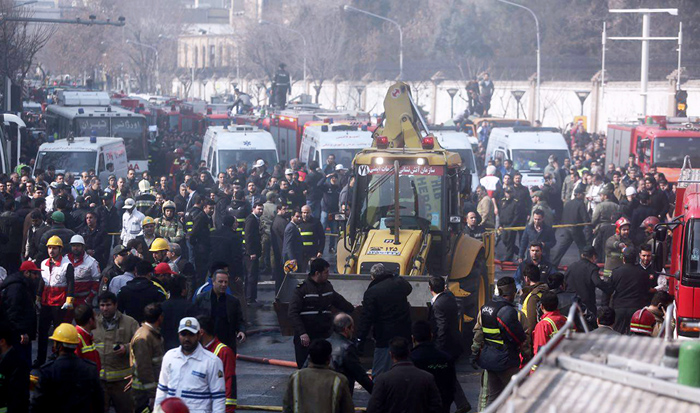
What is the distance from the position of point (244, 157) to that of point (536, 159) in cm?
793

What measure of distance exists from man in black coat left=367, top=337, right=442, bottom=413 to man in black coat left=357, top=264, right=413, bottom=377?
2595 mm

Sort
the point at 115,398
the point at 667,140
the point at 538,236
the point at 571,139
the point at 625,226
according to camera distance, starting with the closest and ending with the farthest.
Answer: the point at 115,398 → the point at 625,226 → the point at 538,236 → the point at 667,140 → the point at 571,139

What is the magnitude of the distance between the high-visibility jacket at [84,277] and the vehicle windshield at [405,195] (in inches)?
132

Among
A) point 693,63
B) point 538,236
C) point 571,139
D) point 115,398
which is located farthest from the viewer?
point 693,63

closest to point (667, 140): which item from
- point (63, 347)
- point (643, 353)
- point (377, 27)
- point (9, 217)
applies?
point (9, 217)

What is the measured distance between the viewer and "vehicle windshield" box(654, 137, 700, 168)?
26766 millimetres

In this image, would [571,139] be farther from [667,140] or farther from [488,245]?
[488,245]

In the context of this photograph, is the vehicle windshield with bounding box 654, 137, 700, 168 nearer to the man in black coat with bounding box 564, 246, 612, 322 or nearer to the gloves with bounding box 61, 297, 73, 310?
the man in black coat with bounding box 564, 246, 612, 322

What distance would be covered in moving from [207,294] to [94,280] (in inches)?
100

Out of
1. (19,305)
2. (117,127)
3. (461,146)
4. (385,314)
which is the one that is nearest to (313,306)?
(385,314)

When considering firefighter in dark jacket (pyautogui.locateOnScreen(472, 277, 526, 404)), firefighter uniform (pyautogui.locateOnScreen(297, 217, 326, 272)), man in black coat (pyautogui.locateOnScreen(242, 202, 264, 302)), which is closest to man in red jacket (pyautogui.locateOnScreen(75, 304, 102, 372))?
firefighter in dark jacket (pyautogui.locateOnScreen(472, 277, 526, 404))

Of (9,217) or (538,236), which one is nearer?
(9,217)

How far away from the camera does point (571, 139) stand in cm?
4041

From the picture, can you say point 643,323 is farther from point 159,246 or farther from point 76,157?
point 76,157
